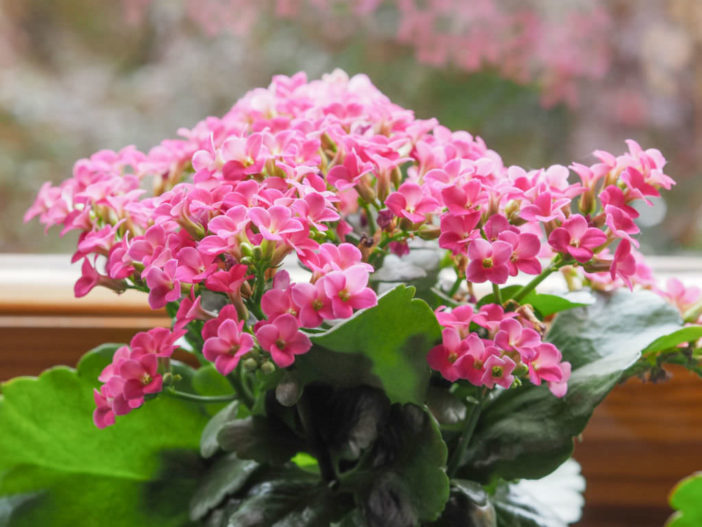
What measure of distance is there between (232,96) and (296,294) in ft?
2.08

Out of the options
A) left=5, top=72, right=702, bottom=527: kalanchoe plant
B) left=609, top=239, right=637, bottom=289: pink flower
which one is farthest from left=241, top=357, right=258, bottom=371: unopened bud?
left=609, top=239, right=637, bottom=289: pink flower

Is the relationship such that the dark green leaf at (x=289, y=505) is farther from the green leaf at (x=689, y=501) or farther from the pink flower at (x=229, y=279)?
the green leaf at (x=689, y=501)

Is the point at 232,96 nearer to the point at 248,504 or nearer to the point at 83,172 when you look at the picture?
the point at 83,172

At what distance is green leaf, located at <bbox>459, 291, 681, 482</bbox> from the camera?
482mm

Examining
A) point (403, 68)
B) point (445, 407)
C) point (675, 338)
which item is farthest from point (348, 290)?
point (403, 68)

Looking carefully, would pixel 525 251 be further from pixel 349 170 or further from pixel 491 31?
pixel 491 31

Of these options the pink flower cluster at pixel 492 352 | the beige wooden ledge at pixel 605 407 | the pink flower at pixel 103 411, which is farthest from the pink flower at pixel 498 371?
the beige wooden ledge at pixel 605 407

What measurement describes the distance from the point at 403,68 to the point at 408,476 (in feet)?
2.03

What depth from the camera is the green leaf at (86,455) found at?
58 centimetres

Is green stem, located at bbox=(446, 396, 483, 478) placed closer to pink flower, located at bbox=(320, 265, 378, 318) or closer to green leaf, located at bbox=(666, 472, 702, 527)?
pink flower, located at bbox=(320, 265, 378, 318)

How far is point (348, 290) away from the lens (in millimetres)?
392

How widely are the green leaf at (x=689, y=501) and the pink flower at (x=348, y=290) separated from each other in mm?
442

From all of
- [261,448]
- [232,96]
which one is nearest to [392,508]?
[261,448]

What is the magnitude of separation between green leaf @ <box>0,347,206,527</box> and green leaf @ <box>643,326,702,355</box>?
35 centimetres
